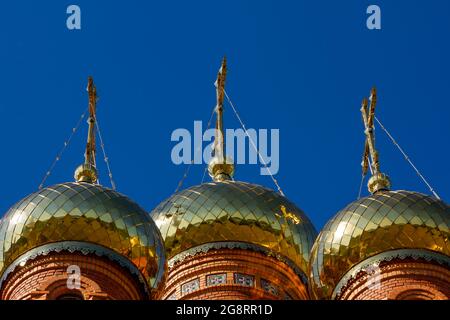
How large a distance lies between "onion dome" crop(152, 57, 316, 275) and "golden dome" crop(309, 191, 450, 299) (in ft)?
3.45

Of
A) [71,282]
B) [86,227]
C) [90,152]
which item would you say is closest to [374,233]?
[86,227]

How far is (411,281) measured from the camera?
15.8 metres

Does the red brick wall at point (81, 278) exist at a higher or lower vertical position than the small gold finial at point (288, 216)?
lower

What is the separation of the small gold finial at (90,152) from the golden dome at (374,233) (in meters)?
3.30

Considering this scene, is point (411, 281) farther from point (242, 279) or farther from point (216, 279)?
point (216, 279)

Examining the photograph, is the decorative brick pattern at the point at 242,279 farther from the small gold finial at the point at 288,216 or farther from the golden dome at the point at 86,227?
the golden dome at the point at 86,227

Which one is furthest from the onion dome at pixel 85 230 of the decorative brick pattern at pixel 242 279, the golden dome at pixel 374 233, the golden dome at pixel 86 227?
the golden dome at pixel 374 233

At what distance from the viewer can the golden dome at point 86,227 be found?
15422mm

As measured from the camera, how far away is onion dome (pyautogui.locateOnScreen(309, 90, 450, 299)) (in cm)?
1575

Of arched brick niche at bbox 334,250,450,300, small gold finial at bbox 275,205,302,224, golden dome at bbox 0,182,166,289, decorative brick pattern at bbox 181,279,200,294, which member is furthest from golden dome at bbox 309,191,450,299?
golden dome at bbox 0,182,166,289

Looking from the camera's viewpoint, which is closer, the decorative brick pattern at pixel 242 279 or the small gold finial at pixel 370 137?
the decorative brick pattern at pixel 242 279

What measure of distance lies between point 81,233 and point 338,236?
3.19m
